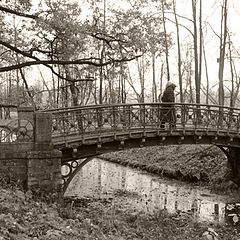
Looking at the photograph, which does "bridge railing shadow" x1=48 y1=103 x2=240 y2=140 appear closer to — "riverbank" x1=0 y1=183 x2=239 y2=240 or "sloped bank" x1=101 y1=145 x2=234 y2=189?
"riverbank" x1=0 y1=183 x2=239 y2=240

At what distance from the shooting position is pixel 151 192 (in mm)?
17406

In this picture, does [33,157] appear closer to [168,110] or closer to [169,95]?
[168,110]

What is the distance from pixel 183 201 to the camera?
1566 cm

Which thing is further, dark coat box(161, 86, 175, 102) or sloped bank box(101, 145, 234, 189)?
sloped bank box(101, 145, 234, 189)

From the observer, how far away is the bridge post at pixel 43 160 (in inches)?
441

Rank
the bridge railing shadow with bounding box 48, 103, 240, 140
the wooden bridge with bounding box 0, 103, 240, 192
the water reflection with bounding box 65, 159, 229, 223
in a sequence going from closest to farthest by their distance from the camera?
the wooden bridge with bounding box 0, 103, 240, 192 → the bridge railing shadow with bounding box 48, 103, 240, 140 → the water reflection with bounding box 65, 159, 229, 223

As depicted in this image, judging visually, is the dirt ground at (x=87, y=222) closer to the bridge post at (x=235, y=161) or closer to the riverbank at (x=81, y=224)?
the riverbank at (x=81, y=224)

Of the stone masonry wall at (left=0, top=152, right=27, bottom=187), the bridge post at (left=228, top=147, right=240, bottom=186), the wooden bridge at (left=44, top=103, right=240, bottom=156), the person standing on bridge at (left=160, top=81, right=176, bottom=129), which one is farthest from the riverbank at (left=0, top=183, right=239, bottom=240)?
the bridge post at (left=228, top=147, right=240, bottom=186)

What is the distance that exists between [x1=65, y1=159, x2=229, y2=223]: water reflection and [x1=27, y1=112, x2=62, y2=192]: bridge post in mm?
4311

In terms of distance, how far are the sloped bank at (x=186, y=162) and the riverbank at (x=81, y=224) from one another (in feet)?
19.1

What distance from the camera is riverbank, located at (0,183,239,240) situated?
7.29 metres

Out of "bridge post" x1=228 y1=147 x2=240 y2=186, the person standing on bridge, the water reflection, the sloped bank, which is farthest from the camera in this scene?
the sloped bank

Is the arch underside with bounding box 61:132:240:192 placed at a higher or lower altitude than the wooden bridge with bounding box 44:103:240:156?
lower

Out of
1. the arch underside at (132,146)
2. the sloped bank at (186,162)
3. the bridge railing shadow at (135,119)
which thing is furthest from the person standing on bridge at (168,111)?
Result: the sloped bank at (186,162)
